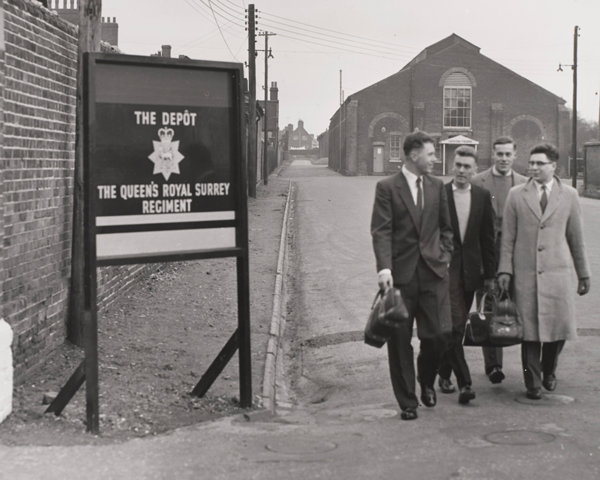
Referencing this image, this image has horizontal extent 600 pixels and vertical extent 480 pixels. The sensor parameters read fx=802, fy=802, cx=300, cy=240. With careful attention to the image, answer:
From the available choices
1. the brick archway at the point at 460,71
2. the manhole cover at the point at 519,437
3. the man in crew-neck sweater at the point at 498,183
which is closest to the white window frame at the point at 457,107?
the brick archway at the point at 460,71

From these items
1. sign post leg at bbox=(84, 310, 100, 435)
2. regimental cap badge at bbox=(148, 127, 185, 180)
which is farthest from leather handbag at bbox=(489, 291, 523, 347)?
sign post leg at bbox=(84, 310, 100, 435)

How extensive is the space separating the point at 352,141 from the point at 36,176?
57605 millimetres

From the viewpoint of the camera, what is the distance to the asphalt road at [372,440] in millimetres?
4391

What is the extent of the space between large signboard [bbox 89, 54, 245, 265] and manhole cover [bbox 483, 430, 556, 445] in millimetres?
2202

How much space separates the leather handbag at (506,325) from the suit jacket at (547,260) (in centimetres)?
15

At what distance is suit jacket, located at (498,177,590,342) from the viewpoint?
20.0 ft

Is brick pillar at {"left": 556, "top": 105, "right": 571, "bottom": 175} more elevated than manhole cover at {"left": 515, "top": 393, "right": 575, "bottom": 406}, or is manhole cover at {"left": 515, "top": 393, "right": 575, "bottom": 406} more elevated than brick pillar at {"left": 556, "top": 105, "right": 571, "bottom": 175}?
→ brick pillar at {"left": 556, "top": 105, "right": 571, "bottom": 175}

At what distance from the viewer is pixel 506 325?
237 inches

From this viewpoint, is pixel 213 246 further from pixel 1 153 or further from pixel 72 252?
pixel 72 252

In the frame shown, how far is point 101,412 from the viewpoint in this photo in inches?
221

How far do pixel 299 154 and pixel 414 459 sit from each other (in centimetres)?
16000

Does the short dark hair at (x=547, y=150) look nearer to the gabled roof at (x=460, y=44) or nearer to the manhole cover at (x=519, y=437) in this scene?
the manhole cover at (x=519, y=437)

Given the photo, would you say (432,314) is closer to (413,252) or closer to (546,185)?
(413,252)

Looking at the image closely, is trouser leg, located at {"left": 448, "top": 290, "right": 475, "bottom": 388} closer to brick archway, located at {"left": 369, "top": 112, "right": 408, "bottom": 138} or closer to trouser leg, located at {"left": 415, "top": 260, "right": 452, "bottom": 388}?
trouser leg, located at {"left": 415, "top": 260, "right": 452, "bottom": 388}
